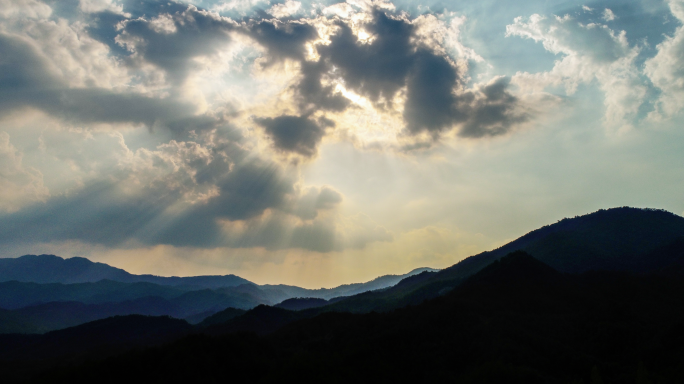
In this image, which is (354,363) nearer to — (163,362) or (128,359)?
(163,362)

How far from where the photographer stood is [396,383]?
46.7 m

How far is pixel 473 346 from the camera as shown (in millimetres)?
54469

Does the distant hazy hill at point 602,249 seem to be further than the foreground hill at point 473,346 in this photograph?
Yes

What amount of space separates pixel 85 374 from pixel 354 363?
1307 inches

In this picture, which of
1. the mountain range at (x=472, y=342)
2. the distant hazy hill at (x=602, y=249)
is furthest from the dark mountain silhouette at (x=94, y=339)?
the distant hazy hill at (x=602, y=249)

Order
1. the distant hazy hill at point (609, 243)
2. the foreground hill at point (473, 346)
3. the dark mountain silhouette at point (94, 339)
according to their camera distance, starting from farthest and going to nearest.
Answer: the distant hazy hill at point (609, 243) < the dark mountain silhouette at point (94, 339) < the foreground hill at point (473, 346)

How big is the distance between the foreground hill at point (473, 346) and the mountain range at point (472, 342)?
0.60 feet

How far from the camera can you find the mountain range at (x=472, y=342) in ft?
140

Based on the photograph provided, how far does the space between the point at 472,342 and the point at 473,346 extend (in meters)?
1.39

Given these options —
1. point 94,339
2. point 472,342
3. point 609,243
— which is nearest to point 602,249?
point 609,243

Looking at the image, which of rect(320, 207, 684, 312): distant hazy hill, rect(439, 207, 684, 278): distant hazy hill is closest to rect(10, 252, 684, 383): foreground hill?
rect(320, 207, 684, 312): distant hazy hill

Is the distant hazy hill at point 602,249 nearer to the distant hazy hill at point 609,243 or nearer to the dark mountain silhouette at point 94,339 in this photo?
the distant hazy hill at point 609,243

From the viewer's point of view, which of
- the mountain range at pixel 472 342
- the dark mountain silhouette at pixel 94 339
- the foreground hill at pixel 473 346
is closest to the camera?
the foreground hill at pixel 473 346

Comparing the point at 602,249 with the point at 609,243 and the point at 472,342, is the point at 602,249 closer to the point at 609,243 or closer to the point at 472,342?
the point at 609,243
